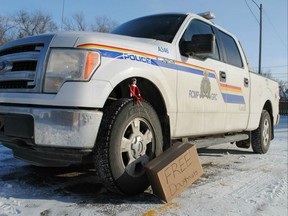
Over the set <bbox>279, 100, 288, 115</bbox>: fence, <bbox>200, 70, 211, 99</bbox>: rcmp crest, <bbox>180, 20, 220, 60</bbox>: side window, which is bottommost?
<bbox>279, 100, 288, 115</bbox>: fence

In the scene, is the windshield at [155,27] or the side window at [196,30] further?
the side window at [196,30]

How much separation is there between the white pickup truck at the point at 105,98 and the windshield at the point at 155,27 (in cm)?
2

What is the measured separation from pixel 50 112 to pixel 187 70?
1.83m

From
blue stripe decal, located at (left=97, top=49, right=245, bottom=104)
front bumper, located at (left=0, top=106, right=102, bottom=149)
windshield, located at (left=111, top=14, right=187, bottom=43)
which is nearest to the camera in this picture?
front bumper, located at (left=0, top=106, right=102, bottom=149)

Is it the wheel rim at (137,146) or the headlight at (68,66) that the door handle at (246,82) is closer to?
the wheel rim at (137,146)

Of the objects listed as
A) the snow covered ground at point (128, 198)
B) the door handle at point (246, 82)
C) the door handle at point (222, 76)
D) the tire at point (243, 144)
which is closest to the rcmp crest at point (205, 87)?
the door handle at point (222, 76)

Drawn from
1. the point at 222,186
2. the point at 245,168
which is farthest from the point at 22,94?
the point at 245,168

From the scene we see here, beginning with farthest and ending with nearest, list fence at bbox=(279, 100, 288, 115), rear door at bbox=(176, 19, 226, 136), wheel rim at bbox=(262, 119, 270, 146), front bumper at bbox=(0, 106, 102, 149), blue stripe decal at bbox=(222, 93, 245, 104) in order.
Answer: fence at bbox=(279, 100, 288, 115) < wheel rim at bbox=(262, 119, 270, 146) < blue stripe decal at bbox=(222, 93, 245, 104) < rear door at bbox=(176, 19, 226, 136) < front bumper at bbox=(0, 106, 102, 149)

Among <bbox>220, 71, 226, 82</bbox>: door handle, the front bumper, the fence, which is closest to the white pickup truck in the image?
the front bumper

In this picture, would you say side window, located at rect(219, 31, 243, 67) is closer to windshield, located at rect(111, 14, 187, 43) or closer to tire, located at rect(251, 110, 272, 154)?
windshield, located at rect(111, 14, 187, 43)

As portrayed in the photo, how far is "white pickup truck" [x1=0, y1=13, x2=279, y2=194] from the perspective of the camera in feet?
9.28

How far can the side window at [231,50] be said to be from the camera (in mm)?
5445

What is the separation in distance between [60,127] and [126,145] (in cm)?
64

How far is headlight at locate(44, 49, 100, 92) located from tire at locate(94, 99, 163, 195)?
425mm
